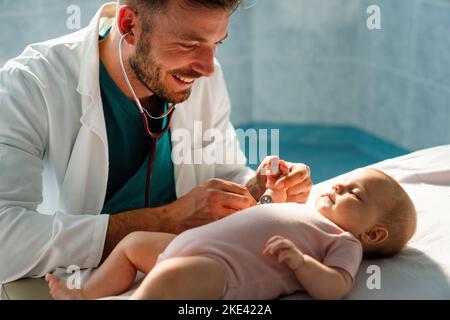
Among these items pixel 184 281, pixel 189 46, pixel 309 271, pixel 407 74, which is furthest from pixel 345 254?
pixel 407 74

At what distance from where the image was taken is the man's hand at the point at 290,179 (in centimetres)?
184

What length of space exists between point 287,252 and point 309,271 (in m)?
0.06

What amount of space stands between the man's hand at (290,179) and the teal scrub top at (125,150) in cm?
37

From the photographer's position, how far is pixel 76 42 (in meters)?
1.99

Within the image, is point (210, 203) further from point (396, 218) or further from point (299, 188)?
point (396, 218)

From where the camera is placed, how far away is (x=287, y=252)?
1399 millimetres

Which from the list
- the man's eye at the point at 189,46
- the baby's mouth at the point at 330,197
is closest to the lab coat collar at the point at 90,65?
the man's eye at the point at 189,46

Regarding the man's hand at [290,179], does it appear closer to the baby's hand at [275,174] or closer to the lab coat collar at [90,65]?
the baby's hand at [275,174]

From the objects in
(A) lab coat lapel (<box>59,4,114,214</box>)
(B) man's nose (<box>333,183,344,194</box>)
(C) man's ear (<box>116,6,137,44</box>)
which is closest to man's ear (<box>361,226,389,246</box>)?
(B) man's nose (<box>333,183,344,194</box>)

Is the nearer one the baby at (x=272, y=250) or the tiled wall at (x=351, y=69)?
the baby at (x=272, y=250)

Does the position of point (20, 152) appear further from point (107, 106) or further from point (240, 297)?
point (240, 297)

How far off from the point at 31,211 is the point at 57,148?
8.9 inches

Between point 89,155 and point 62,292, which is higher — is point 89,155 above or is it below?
above

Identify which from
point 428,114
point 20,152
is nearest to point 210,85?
point 20,152
